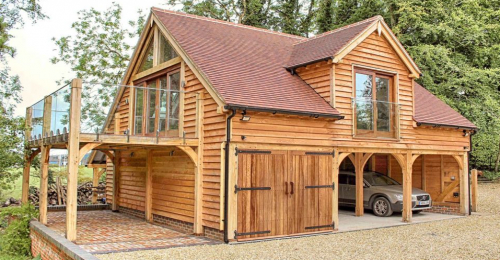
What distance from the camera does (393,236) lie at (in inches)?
437

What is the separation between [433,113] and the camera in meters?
15.4

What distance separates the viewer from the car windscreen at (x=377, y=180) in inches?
614

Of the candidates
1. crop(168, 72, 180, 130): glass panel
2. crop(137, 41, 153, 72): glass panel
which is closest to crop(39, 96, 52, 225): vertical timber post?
crop(168, 72, 180, 130): glass panel

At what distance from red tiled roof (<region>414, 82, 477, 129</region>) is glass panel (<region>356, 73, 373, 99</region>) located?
7.15 ft

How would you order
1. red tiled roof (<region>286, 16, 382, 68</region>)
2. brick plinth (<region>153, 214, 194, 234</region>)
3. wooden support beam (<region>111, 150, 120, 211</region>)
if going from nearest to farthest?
brick plinth (<region>153, 214, 194, 234</region>) → red tiled roof (<region>286, 16, 382, 68</region>) → wooden support beam (<region>111, 150, 120, 211</region>)

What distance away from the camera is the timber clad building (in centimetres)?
1034

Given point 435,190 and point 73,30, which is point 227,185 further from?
point 73,30

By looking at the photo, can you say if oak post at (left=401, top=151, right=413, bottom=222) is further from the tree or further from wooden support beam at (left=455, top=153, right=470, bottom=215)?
the tree

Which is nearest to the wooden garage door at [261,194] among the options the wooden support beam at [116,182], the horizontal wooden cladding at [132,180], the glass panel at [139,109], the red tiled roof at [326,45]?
the glass panel at [139,109]

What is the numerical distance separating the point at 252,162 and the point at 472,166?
22.0 metres

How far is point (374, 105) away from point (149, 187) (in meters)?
6.93

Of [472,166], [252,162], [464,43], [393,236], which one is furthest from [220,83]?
[472,166]

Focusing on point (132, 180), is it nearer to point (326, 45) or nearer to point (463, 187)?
point (326, 45)

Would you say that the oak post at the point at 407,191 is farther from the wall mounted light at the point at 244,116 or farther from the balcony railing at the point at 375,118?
the wall mounted light at the point at 244,116
